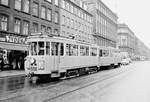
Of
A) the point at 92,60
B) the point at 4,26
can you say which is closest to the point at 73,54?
the point at 92,60

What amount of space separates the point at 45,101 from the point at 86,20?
42.4 metres

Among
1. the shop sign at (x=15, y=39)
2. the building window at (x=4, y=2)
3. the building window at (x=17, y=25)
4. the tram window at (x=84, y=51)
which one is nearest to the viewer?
the tram window at (x=84, y=51)

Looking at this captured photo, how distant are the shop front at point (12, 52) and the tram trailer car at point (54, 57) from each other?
8.69 meters

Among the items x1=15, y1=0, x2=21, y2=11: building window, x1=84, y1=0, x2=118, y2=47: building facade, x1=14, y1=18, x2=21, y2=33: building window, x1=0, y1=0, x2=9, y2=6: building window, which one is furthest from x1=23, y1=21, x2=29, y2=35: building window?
x1=84, y1=0, x2=118, y2=47: building facade

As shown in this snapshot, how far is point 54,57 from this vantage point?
1387 centimetres

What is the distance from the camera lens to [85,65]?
1886cm

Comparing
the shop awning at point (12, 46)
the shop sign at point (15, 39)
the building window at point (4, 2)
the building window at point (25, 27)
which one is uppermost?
the building window at point (4, 2)

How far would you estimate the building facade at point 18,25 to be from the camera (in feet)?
76.3

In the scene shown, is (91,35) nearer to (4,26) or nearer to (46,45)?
(4,26)

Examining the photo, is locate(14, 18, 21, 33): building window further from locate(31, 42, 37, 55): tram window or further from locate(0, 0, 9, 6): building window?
locate(31, 42, 37, 55): tram window

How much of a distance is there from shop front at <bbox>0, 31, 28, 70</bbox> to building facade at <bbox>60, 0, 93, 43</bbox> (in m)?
10.7

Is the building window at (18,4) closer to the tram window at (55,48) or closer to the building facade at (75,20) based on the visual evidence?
the building facade at (75,20)

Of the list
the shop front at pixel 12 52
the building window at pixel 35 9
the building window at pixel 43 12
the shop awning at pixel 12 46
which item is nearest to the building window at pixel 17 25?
the shop front at pixel 12 52

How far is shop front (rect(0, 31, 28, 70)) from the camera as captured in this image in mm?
22875
